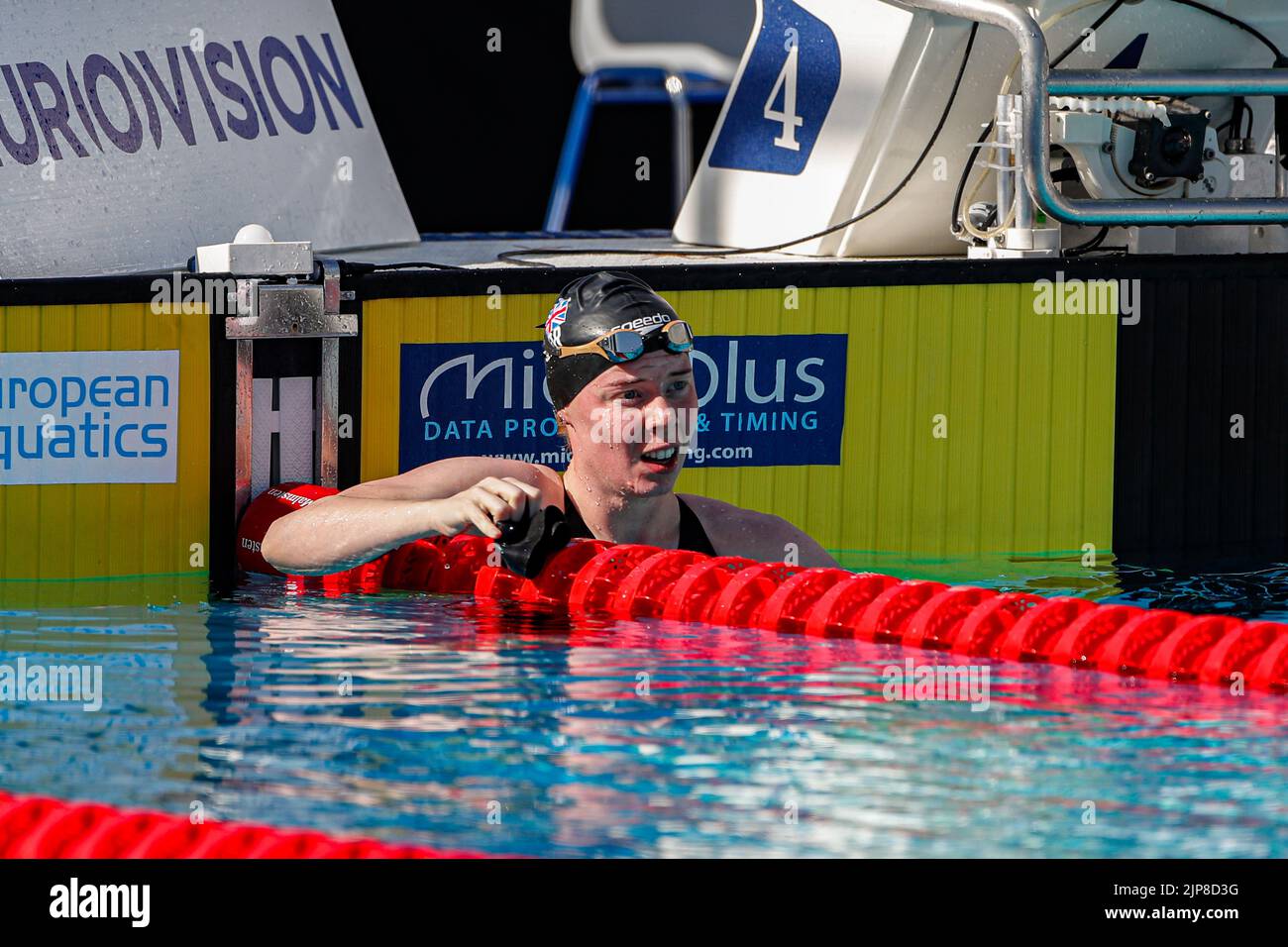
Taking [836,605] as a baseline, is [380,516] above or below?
above

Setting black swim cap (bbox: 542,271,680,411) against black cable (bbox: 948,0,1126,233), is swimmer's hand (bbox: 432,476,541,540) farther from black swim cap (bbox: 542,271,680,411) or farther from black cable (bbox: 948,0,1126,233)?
black cable (bbox: 948,0,1126,233)

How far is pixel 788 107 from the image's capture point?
7676 millimetres

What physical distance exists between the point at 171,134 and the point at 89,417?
1748mm

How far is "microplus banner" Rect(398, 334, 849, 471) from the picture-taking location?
21.0ft

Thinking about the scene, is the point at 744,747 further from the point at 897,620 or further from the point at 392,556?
the point at 392,556

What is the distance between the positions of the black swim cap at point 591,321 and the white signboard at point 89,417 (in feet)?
3.99

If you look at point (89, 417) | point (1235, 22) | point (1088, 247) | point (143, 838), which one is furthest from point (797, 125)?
point (143, 838)

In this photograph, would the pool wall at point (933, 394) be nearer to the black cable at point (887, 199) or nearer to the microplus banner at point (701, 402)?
the microplus banner at point (701, 402)

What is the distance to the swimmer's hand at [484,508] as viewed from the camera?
493 centimetres

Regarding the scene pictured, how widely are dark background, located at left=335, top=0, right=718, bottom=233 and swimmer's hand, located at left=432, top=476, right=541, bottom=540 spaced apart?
6045 mm

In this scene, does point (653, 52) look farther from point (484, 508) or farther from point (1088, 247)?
point (484, 508)

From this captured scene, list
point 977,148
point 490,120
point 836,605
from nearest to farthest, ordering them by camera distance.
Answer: point 836,605, point 977,148, point 490,120

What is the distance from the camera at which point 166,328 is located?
6020mm
